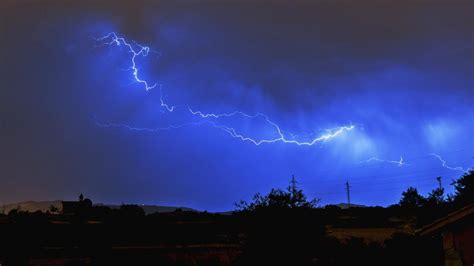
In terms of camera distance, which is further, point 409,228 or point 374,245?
point 409,228

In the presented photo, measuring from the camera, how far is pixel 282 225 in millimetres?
15125

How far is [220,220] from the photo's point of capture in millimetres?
19641

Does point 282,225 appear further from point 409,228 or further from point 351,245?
point 409,228

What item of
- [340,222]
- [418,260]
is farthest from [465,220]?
[340,222]

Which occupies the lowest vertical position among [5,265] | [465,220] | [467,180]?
[5,265]

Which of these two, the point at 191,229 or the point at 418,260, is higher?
the point at 191,229

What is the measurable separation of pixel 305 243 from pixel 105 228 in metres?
8.18

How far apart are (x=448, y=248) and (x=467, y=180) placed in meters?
16.1

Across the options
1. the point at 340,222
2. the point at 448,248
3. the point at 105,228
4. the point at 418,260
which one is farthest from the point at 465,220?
the point at 105,228

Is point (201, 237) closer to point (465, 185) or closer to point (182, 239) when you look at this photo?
point (182, 239)

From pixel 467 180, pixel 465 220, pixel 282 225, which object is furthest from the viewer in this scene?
pixel 467 180

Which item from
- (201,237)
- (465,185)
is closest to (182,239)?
(201,237)

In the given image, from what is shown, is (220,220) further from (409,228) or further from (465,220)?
(465,220)

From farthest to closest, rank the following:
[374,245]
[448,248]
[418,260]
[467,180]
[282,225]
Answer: [467,180] < [374,245] < [418,260] < [282,225] < [448,248]
